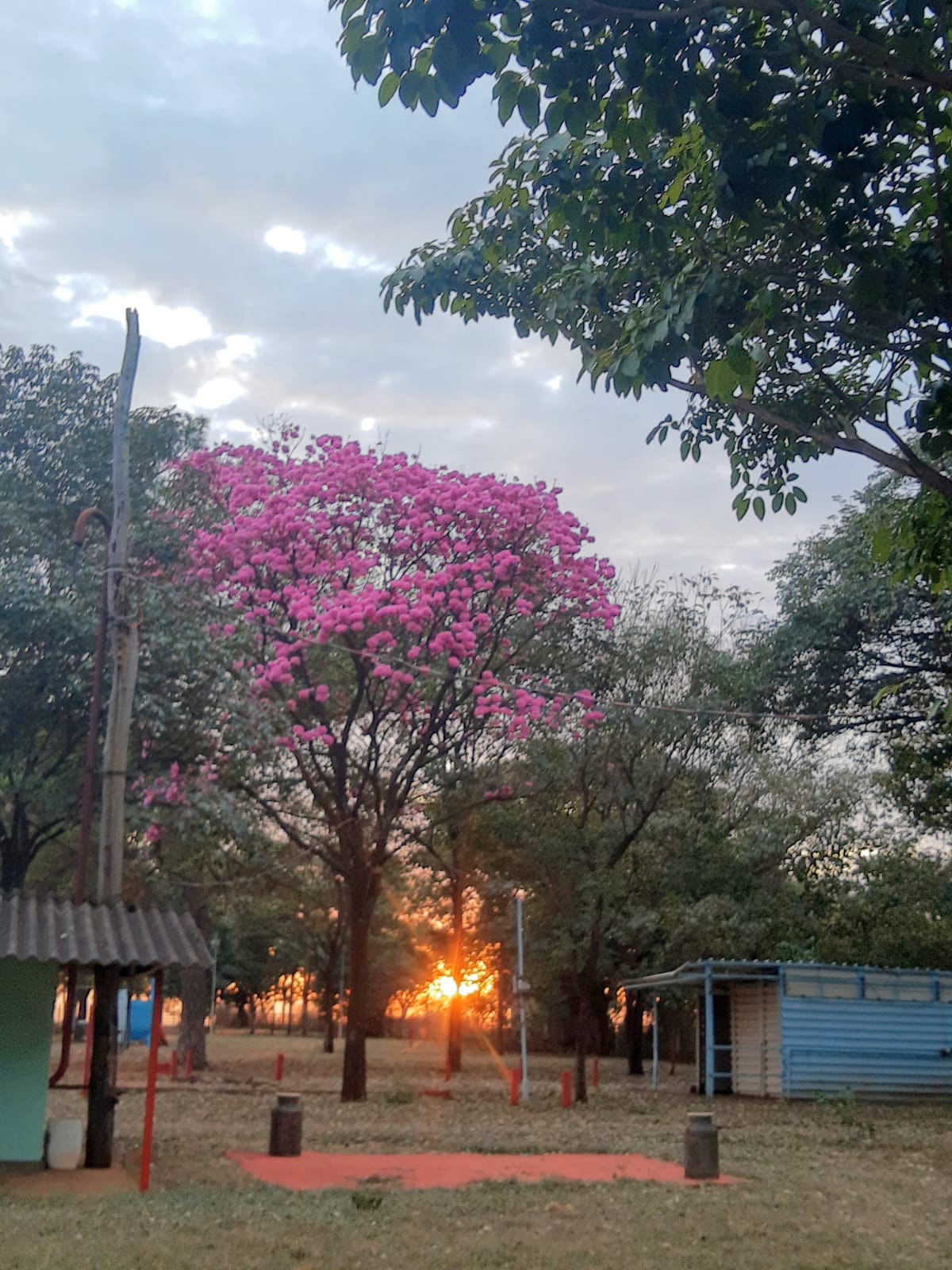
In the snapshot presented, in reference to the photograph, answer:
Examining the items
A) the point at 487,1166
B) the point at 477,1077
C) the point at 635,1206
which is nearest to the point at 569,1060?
the point at 477,1077

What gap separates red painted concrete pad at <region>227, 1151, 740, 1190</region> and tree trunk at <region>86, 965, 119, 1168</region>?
132 centimetres

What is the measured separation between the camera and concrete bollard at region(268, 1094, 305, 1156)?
40.8 ft

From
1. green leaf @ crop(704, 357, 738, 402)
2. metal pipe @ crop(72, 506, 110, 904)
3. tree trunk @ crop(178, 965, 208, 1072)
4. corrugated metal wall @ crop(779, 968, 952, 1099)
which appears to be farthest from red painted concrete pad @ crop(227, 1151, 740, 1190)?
tree trunk @ crop(178, 965, 208, 1072)

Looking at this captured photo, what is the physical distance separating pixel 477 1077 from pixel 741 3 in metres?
27.4

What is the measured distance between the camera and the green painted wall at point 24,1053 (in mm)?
10703

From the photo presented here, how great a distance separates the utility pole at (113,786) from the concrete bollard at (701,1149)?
5278mm

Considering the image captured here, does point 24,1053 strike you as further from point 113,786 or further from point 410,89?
point 410,89

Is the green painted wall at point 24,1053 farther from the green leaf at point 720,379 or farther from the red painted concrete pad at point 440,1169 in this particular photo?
the green leaf at point 720,379

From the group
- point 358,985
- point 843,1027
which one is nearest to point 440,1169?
point 358,985

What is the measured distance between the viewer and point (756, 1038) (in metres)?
23.5

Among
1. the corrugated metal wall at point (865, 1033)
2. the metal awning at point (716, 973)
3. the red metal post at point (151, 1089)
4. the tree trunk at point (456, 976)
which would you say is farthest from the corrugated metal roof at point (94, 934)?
the tree trunk at point (456, 976)

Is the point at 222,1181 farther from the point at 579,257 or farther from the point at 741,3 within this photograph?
the point at 741,3

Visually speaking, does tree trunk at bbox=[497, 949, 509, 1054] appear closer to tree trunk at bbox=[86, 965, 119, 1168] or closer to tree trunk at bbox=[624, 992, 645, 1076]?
tree trunk at bbox=[624, 992, 645, 1076]

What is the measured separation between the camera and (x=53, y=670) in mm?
15250
